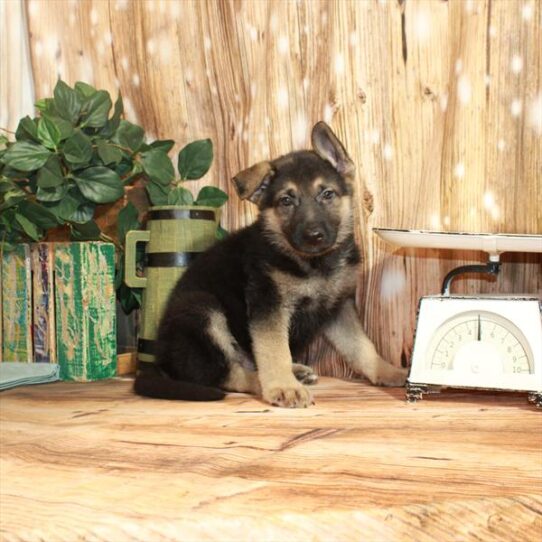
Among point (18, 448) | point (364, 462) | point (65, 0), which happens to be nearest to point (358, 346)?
point (364, 462)

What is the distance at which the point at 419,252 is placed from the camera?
2.08 m

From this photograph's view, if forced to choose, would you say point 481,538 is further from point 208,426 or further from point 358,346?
point 358,346

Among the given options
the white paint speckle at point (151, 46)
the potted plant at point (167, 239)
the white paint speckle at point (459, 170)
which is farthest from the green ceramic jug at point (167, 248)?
the white paint speckle at point (459, 170)

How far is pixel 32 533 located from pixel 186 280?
3.87 ft

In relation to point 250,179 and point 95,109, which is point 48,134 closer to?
point 95,109

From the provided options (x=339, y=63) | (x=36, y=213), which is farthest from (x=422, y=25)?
(x=36, y=213)

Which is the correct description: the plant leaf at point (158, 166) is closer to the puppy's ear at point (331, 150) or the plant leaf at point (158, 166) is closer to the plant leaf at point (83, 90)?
the plant leaf at point (83, 90)

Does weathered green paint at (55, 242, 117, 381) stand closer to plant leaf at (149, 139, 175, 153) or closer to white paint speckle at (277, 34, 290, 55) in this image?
plant leaf at (149, 139, 175, 153)

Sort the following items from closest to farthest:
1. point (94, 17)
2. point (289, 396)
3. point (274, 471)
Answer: point (274, 471), point (289, 396), point (94, 17)

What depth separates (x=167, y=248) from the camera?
7.32 ft

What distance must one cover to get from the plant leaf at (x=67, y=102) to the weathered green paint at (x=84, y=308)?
0.43 meters

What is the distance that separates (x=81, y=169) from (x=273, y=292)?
829 millimetres

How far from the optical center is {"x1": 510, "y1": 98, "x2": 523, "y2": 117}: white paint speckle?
6.18 ft

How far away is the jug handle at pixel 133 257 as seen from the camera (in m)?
2.28
